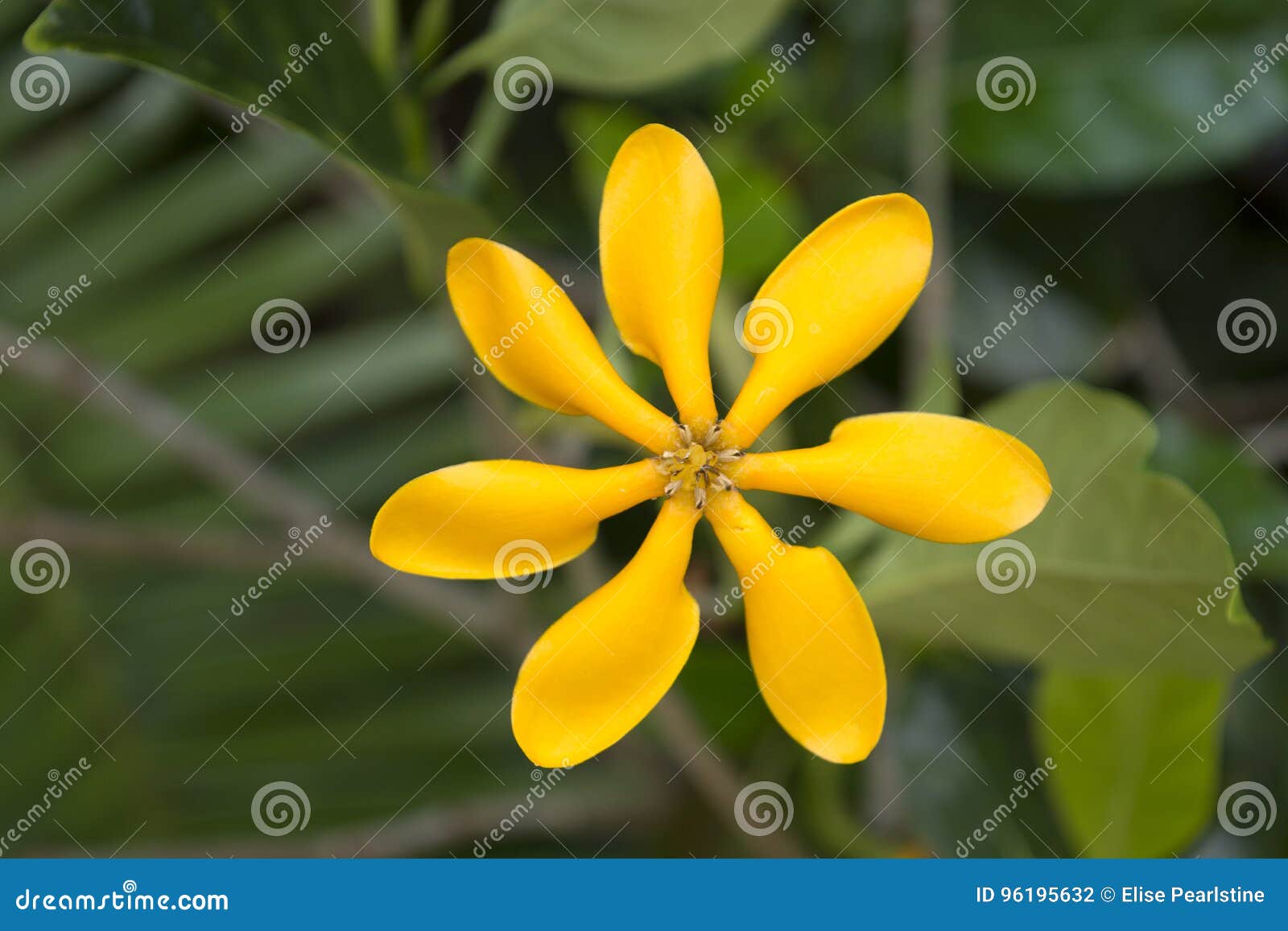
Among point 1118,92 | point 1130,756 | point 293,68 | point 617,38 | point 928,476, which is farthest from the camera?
point 1118,92

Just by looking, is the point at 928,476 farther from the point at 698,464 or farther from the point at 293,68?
the point at 293,68

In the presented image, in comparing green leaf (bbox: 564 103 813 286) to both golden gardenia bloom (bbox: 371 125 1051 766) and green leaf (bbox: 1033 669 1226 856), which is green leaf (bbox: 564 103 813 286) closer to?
golden gardenia bloom (bbox: 371 125 1051 766)

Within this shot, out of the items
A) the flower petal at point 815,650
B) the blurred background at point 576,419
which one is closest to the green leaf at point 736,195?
the blurred background at point 576,419

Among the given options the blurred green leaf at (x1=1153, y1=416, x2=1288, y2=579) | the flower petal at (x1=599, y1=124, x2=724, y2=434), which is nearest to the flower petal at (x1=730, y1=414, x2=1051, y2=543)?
the flower petal at (x1=599, y1=124, x2=724, y2=434)

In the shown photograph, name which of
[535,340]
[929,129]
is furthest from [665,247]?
[929,129]

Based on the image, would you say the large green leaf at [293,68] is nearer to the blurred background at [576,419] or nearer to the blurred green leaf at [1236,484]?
the blurred background at [576,419]

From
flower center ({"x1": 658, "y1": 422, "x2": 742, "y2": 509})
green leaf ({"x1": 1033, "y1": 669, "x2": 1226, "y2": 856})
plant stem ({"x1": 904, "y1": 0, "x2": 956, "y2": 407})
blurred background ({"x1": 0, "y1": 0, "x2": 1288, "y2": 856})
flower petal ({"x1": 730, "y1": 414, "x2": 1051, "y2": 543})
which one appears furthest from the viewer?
plant stem ({"x1": 904, "y1": 0, "x2": 956, "y2": 407})

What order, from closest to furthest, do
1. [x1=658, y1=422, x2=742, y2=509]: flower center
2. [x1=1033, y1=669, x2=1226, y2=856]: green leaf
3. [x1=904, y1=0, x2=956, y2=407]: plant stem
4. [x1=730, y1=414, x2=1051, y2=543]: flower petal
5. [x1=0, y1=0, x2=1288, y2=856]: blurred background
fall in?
[x1=730, y1=414, x2=1051, y2=543]: flower petal < [x1=658, y1=422, x2=742, y2=509]: flower center < [x1=0, y1=0, x2=1288, y2=856]: blurred background < [x1=1033, y1=669, x2=1226, y2=856]: green leaf < [x1=904, y1=0, x2=956, y2=407]: plant stem
